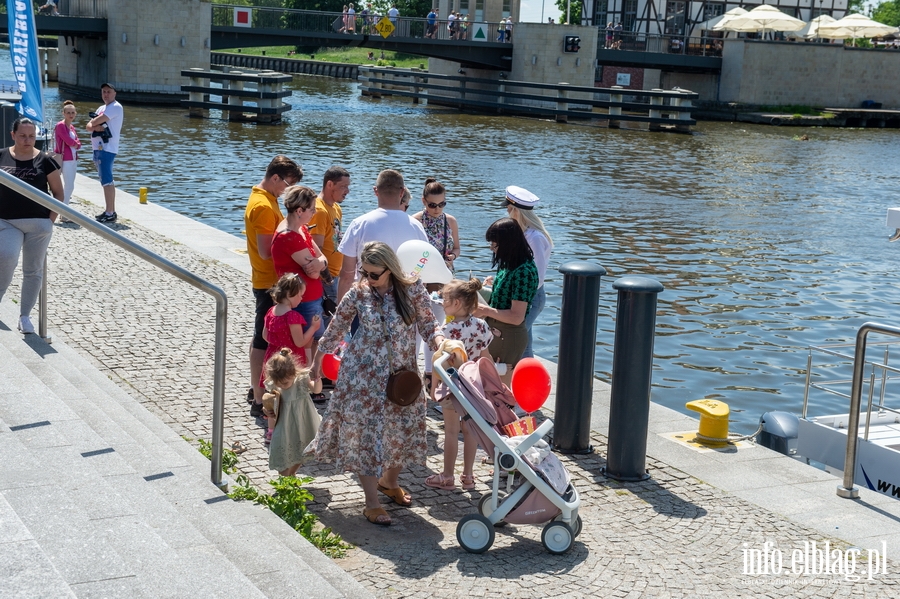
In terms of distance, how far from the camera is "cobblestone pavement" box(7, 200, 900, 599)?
492 centimetres

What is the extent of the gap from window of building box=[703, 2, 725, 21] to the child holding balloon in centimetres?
6135

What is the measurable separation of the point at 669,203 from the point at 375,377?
1939 centimetres

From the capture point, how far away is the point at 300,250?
6699mm

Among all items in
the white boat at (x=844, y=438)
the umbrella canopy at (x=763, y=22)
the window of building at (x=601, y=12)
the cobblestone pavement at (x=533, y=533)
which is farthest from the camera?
the window of building at (x=601, y=12)

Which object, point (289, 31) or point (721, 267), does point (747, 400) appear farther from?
point (289, 31)

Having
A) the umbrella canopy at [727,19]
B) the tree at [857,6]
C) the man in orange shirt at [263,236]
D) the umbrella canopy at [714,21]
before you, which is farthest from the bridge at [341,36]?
the tree at [857,6]

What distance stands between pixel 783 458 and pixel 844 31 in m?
56.2

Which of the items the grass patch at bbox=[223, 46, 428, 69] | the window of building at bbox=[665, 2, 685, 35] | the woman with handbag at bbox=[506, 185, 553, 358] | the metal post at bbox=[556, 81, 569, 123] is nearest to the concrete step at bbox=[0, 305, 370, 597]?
the woman with handbag at bbox=[506, 185, 553, 358]

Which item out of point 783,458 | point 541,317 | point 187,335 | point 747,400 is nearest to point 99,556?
point 783,458

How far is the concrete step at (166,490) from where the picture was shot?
422cm

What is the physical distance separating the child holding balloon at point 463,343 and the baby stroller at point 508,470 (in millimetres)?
444

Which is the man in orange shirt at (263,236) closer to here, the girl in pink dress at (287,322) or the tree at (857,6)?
the girl in pink dress at (287,322)

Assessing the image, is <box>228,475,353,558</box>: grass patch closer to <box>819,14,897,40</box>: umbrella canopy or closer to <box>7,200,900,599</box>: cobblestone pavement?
<box>7,200,900,599</box>: cobblestone pavement

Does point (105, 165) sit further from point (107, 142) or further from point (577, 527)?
point (577, 527)
